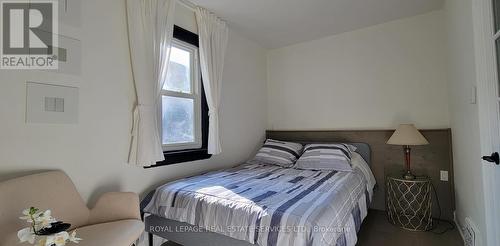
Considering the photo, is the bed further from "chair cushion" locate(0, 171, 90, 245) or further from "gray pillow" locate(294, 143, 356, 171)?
"chair cushion" locate(0, 171, 90, 245)

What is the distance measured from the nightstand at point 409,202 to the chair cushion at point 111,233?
248cm

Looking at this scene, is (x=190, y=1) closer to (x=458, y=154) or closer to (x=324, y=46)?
(x=324, y=46)

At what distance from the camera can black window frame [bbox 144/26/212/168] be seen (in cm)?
233

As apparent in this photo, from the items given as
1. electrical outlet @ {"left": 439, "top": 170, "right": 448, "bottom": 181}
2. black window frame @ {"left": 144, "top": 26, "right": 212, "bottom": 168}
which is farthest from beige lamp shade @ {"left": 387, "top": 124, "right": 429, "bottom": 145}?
black window frame @ {"left": 144, "top": 26, "right": 212, "bottom": 168}

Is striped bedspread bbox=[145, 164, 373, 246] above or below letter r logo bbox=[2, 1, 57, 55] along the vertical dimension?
below

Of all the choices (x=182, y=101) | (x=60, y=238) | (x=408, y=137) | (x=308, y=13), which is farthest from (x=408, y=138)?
(x=60, y=238)

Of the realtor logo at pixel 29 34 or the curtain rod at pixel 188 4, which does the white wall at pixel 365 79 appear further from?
the realtor logo at pixel 29 34

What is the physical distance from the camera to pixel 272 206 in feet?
4.93

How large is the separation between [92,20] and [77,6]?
0.39 feet

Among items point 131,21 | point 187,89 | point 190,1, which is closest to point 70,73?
point 131,21

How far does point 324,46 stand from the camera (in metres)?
3.40

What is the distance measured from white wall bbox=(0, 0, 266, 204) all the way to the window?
12.8 inches

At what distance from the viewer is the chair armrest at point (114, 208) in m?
1.61

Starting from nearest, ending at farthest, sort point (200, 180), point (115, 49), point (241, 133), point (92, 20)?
point (92, 20), point (115, 49), point (200, 180), point (241, 133)
